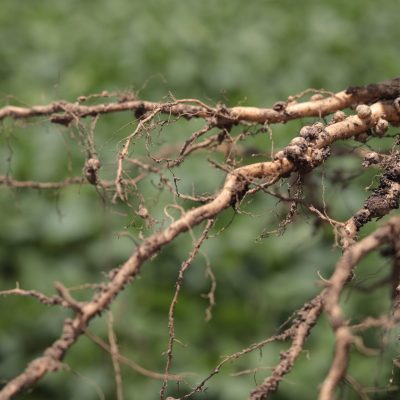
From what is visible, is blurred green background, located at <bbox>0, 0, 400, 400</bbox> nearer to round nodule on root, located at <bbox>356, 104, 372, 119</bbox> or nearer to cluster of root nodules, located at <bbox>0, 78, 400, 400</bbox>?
cluster of root nodules, located at <bbox>0, 78, 400, 400</bbox>

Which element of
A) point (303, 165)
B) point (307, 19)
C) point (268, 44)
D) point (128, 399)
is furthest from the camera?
point (307, 19)

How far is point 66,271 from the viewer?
1990mm

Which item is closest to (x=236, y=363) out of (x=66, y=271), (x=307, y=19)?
(x=66, y=271)

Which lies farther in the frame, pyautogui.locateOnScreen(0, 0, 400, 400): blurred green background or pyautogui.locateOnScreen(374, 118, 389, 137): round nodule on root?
pyautogui.locateOnScreen(0, 0, 400, 400): blurred green background

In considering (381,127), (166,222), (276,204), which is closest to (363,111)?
(381,127)

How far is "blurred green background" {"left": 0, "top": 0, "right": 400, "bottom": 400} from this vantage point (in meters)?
1.76

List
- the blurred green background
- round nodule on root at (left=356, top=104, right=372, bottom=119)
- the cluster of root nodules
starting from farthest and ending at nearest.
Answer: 1. the blurred green background
2. round nodule on root at (left=356, top=104, right=372, bottom=119)
3. the cluster of root nodules

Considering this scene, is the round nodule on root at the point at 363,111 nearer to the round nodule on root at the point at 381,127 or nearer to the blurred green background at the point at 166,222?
the round nodule on root at the point at 381,127

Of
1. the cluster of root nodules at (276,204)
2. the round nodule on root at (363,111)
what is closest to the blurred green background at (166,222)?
the cluster of root nodules at (276,204)

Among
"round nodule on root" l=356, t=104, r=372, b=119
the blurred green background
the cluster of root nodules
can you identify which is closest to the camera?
the cluster of root nodules

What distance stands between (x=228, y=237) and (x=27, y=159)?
658 millimetres

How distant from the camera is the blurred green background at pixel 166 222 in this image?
1.76 metres

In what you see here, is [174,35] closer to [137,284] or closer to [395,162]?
[137,284]

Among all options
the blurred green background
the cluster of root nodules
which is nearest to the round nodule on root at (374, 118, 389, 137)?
the cluster of root nodules
